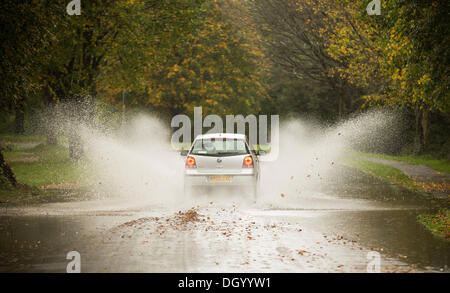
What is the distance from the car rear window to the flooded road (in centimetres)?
120

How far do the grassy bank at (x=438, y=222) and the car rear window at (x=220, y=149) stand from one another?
15.9ft

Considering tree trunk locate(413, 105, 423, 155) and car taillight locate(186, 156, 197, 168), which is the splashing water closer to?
car taillight locate(186, 156, 197, 168)

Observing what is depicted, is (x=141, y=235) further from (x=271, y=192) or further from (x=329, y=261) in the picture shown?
(x=271, y=192)

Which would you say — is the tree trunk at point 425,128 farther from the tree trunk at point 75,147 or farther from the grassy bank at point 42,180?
the grassy bank at point 42,180

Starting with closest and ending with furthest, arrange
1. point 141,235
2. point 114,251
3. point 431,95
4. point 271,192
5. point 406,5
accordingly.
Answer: point 114,251 < point 141,235 < point 406,5 < point 431,95 < point 271,192

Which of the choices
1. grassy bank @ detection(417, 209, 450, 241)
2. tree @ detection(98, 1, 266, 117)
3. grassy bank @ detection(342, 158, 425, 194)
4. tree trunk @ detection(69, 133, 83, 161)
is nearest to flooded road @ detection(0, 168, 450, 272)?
grassy bank @ detection(417, 209, 450, 241)

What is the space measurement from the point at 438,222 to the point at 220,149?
20.4 ft

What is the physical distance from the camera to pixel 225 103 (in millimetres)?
56188

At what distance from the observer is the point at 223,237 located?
11.0 m

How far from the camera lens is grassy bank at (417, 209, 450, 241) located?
1143 centimetres

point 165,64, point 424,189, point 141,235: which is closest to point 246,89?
point 165,64

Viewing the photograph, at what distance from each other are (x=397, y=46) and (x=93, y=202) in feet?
28.8

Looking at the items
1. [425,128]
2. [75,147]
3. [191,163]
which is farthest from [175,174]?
[425,128]

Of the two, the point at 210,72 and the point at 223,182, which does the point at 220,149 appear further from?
the point at 210,72
